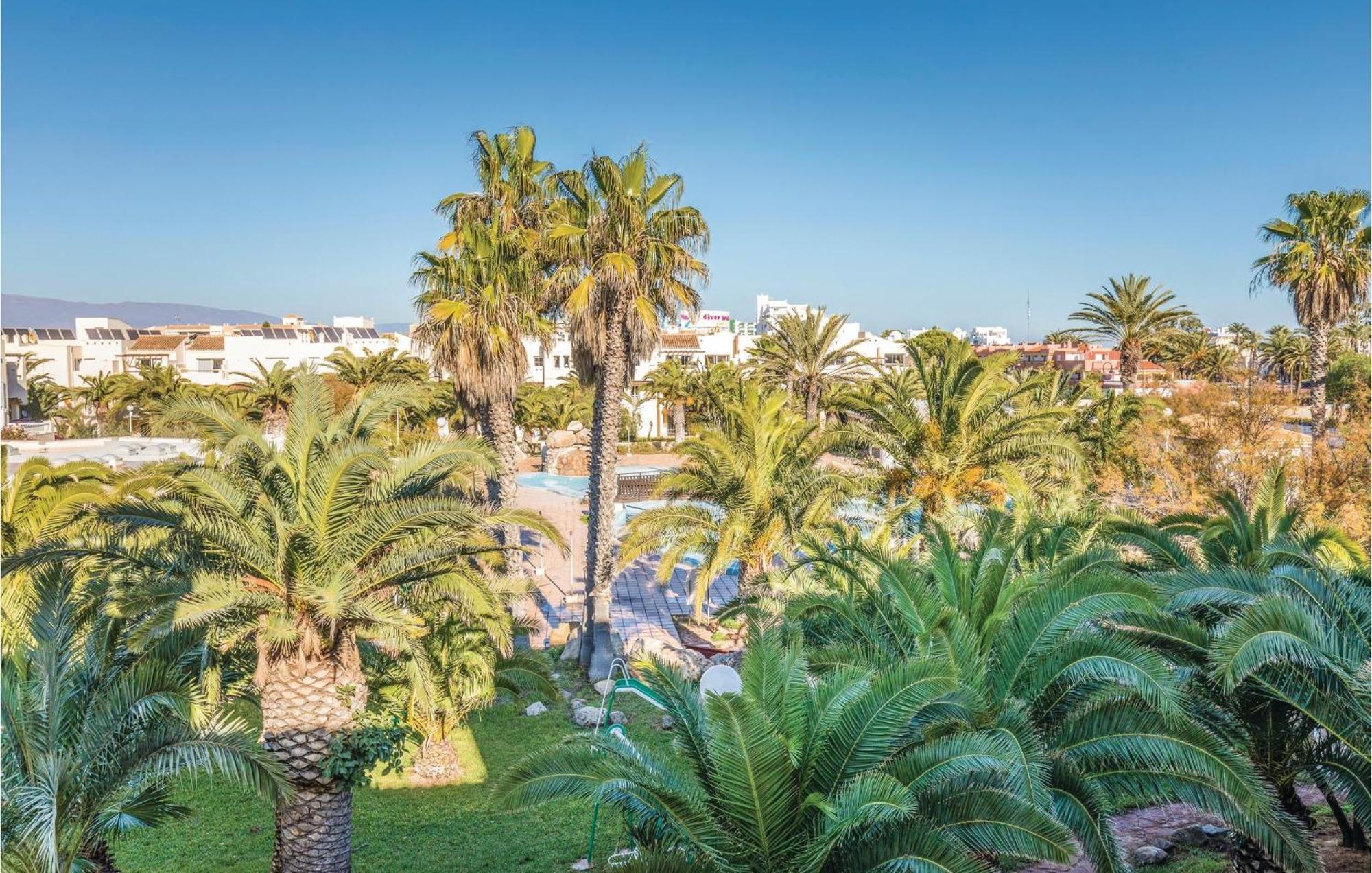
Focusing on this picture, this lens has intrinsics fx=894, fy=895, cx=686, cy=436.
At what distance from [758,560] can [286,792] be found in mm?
11435

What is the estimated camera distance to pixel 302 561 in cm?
796

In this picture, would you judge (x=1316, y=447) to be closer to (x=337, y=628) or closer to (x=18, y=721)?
(x=337, y=628)

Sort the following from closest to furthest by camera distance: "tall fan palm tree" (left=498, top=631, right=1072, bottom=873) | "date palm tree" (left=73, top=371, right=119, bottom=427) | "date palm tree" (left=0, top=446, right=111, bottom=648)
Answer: "tall fan palm tree" (left=498, top=631, right=1072, bottom=873)
"date palm tree" (left=0, top=446, right=111, bottom=648)
"date palm tree" (left=73, top=371, right=119, bottom=427)

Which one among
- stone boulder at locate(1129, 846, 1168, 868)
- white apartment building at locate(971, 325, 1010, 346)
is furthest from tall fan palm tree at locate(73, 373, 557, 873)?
white apartment building at locate(971, 325, 1010, 346)

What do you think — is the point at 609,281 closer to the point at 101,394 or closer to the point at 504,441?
the point at 504,441

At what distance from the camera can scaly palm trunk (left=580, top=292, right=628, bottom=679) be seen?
52.3 feet

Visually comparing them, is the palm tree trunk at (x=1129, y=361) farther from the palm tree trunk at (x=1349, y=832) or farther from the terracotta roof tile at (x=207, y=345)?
the terracotta roof tile at (x=207, y=345)

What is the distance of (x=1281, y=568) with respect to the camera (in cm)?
696

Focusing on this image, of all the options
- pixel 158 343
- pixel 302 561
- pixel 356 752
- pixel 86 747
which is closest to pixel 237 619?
pixel 302 561

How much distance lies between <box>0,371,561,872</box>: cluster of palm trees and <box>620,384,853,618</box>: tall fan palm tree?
7047 millimetres

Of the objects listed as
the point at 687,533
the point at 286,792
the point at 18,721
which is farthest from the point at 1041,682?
the point at 687,533

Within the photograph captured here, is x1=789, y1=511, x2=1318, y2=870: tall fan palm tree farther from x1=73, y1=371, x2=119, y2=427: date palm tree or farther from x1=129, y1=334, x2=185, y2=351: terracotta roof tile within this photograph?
x1=129, y1=334, x2=185, y2=351: terracotta roof tile

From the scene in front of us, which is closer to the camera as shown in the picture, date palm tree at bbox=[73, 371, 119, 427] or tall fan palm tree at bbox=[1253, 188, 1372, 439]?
tall fan palm tree at bbox=[1253, 188, 1372, 439]

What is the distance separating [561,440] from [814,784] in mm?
39463
